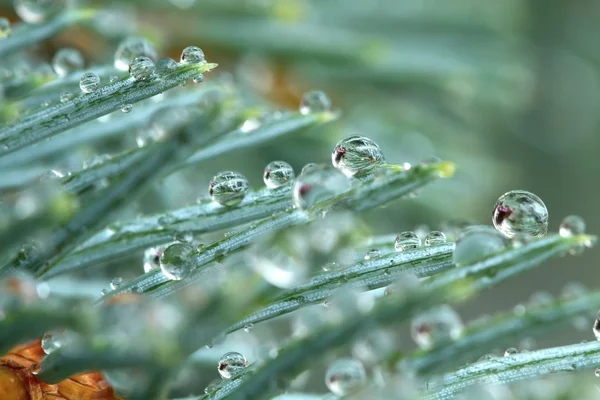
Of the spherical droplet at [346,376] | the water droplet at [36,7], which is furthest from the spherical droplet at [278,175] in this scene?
the water droplet at [36,7]

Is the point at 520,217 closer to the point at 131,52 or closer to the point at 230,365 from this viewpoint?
the point at 230,365

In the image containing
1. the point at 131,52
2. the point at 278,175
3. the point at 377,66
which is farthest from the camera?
the point at 377,66

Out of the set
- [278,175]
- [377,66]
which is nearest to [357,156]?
[278,175]

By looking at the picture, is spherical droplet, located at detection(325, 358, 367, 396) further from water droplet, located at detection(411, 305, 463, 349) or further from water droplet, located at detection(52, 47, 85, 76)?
water droplet, located at detection(52, 47, 85, 76)

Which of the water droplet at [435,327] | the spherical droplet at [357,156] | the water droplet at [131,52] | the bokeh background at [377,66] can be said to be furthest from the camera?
the bokeh background at [377,66]

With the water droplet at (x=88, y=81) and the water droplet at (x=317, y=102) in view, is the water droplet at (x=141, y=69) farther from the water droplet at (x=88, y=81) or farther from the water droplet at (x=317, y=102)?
the water droplet at (x=317, y=102)

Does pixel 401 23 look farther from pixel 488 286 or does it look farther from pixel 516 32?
pixel 488 286
